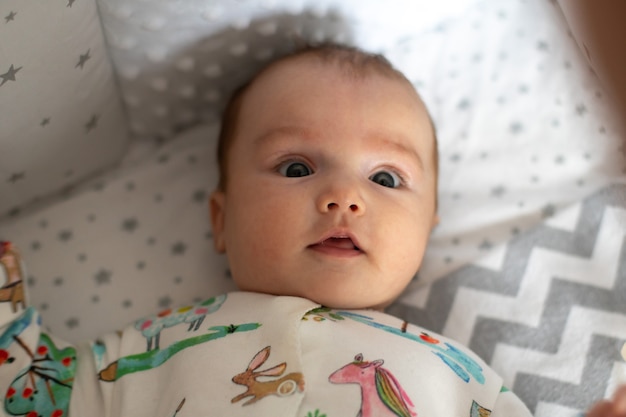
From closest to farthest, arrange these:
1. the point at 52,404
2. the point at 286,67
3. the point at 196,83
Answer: the point at 52,404, the point at 286,67, the point at 196,83

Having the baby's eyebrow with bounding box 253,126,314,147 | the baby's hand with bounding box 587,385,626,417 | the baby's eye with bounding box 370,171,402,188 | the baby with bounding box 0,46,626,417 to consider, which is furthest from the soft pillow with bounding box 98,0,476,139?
the baby's hand with bounding box 587,385,626,417

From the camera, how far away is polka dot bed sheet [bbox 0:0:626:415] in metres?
1.29

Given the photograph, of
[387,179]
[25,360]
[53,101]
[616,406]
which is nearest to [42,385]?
[25,360]

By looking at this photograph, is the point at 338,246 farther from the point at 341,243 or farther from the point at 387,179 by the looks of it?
the point at 387,179

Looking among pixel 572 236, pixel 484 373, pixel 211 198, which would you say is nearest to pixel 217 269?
pixel 211 198

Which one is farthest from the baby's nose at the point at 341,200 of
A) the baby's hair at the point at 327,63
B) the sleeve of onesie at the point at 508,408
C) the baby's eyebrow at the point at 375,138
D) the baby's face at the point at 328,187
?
the sleeve of onesie at the point at 508,408

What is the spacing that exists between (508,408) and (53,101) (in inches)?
32.5

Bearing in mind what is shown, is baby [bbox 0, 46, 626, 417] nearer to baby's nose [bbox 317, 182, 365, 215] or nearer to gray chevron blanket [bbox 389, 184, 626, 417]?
baby's nose [bbox 317, 182, 365, 215]

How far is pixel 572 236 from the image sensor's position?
1306 mm

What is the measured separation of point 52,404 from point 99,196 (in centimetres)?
44

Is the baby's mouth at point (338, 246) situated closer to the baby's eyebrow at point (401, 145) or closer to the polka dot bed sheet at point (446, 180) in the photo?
the baby's eyebrow at point (401, 145)

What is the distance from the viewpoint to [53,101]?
1.15 metres

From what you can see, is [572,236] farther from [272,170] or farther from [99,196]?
[99,196]

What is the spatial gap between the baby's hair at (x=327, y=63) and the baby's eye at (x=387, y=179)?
0.12m
